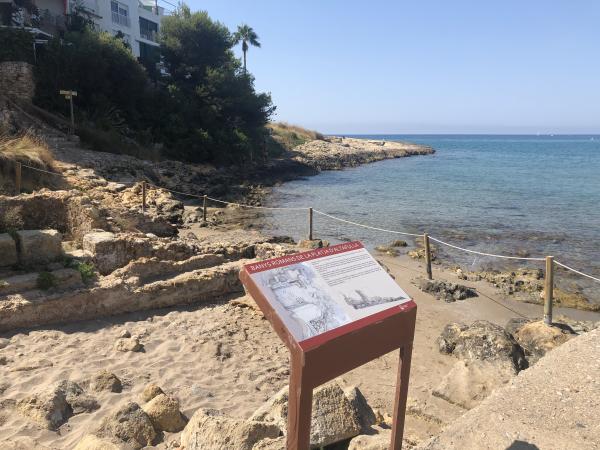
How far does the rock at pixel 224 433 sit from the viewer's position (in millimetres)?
3404

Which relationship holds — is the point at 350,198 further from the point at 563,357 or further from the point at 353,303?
the point at 353,303

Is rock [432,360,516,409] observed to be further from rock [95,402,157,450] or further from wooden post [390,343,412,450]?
rock [95,402,157,450]

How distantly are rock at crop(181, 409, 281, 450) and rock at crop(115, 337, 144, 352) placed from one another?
245 cm

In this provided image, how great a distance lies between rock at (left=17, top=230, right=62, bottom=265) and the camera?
692 centimetres

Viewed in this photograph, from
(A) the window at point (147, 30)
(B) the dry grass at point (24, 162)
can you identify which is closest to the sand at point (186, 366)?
(B) the dry grass at point (24, 162)

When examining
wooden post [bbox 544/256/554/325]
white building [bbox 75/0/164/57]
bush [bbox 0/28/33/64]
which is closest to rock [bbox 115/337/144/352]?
wooden post [bbox 544/256/554/325]

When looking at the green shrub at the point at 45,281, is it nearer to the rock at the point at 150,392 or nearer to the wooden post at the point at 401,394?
the rock at the point at 150,392

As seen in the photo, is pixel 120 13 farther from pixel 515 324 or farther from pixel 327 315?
pixel 327 315

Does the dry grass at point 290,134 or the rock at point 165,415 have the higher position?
the dry grass at point 290,134

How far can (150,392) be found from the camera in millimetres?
4727

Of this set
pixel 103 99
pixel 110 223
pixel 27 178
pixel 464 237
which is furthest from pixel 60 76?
pixel 464 237

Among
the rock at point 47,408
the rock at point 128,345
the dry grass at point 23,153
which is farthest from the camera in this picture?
the dry grass at point 23,153

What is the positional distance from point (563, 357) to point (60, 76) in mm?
25448

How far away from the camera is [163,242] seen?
8.60m
